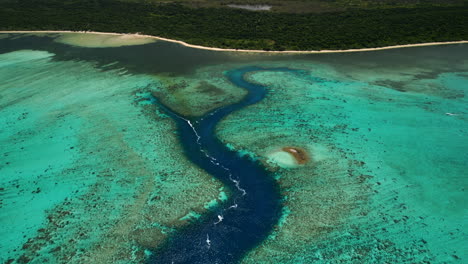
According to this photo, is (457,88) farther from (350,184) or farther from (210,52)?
(210,52)

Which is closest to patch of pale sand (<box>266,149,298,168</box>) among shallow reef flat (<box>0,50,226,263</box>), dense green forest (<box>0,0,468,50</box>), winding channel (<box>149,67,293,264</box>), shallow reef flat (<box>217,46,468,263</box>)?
shallow reef flat (<box>217,46,468,263</box>)

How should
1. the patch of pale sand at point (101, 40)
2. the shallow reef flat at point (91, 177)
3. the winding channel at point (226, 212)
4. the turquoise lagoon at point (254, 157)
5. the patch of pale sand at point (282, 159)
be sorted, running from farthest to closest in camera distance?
the patch of pale sand at point (101, 40)
the patch of pale sand at point (282, 159)
the shallow reef flat at point (91, 177)
the turquoise lagoon at point (254, 157)
the winding channel at point (226, 212)

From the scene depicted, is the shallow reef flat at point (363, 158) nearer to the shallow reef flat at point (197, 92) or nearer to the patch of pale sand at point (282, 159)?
the patch of pale sand at point (282, 159)

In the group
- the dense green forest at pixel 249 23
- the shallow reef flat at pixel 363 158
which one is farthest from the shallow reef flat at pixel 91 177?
the dense green forest at pixel 249 23

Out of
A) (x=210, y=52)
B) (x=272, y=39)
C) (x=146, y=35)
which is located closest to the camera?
(x=210, y=52)

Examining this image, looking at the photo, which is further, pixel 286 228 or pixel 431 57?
pixel 431 57

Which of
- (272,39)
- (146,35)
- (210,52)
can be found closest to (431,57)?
(272,39)

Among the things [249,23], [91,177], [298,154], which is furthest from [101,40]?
[298,154]
